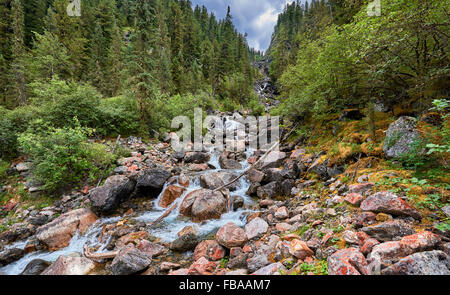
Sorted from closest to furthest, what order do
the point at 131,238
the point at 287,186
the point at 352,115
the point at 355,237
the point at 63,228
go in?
the point at 355,237 → the point at 131,238 → the point at 63,228 → the point at 287,186 → the point at 352,115

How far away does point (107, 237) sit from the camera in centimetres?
597

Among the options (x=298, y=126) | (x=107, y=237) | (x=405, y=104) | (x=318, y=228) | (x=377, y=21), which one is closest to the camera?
(x=318, y=228)

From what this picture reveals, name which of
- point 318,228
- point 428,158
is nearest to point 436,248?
point 318,228

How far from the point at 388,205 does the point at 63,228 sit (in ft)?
30.8

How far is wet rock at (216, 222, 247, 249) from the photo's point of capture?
4.58 metres

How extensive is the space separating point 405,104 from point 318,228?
6607 millimetres

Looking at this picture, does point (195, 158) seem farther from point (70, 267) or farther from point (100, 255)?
point (70, 267)

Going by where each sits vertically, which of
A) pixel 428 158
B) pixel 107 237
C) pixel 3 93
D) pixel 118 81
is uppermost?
pixel 118 81

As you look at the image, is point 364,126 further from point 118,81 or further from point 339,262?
point 118,81

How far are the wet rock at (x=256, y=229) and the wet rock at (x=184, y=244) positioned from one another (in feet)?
5.54

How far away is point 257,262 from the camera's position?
140 inches

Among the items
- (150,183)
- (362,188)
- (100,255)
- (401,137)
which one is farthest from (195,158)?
(401,137)

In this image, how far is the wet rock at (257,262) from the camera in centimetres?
349

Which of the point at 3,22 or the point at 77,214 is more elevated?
the point at 3,22
